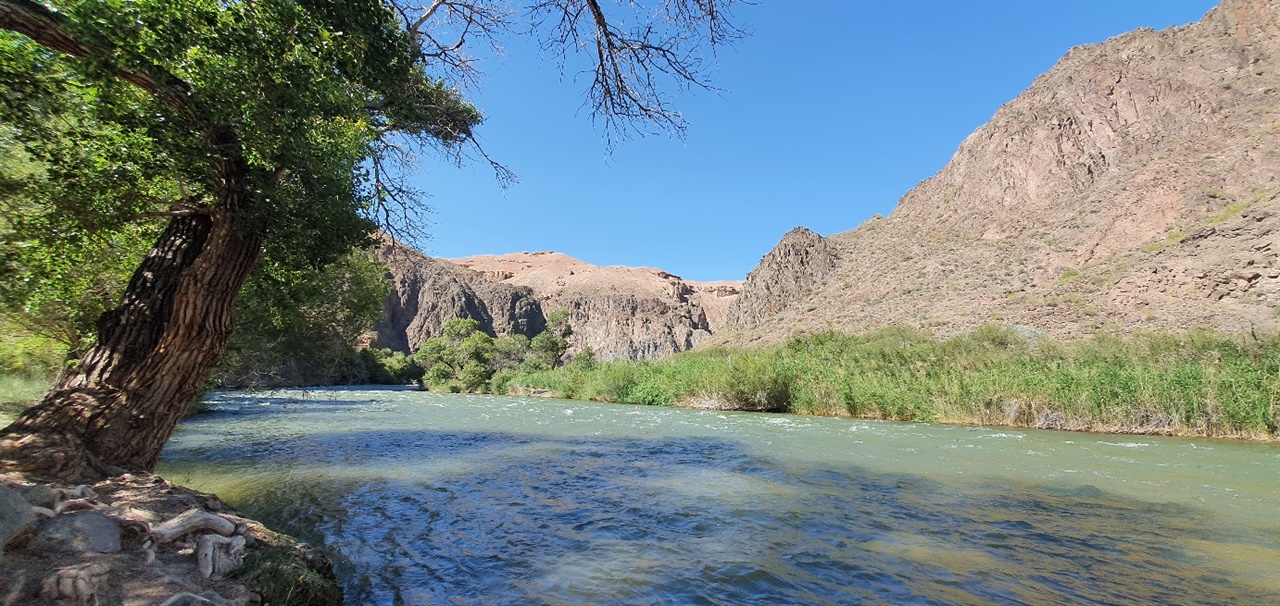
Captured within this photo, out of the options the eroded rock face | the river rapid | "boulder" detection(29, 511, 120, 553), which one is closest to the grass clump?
the river rapid

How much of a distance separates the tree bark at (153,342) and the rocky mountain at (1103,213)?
3264 cm

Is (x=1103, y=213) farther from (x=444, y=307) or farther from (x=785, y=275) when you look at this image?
(x=444, y=307)

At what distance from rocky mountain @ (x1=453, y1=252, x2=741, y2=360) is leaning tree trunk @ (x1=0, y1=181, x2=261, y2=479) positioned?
92.4m

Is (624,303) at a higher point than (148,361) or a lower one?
higher

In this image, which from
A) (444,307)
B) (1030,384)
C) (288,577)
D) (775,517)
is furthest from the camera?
(444,307)

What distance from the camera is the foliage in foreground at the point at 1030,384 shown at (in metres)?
11.6

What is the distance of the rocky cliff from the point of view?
343 ft

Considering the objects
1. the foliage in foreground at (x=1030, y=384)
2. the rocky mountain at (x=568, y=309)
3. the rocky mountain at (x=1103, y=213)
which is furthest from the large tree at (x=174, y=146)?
the rocky mountain at (x=568, y=309)

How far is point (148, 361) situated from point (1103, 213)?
5131 centimetres

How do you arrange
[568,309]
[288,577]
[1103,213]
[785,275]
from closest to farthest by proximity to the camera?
[288,577]
[1103,213]
[785,275]
[568,309]

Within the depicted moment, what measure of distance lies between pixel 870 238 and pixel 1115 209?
77.0ft

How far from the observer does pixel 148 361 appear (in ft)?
12.8

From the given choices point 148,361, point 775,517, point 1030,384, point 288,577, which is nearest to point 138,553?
point 288,577

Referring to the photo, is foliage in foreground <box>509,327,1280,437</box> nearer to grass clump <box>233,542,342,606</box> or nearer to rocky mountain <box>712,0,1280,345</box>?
rocky mountain <box>712,0,1280,345</box>
